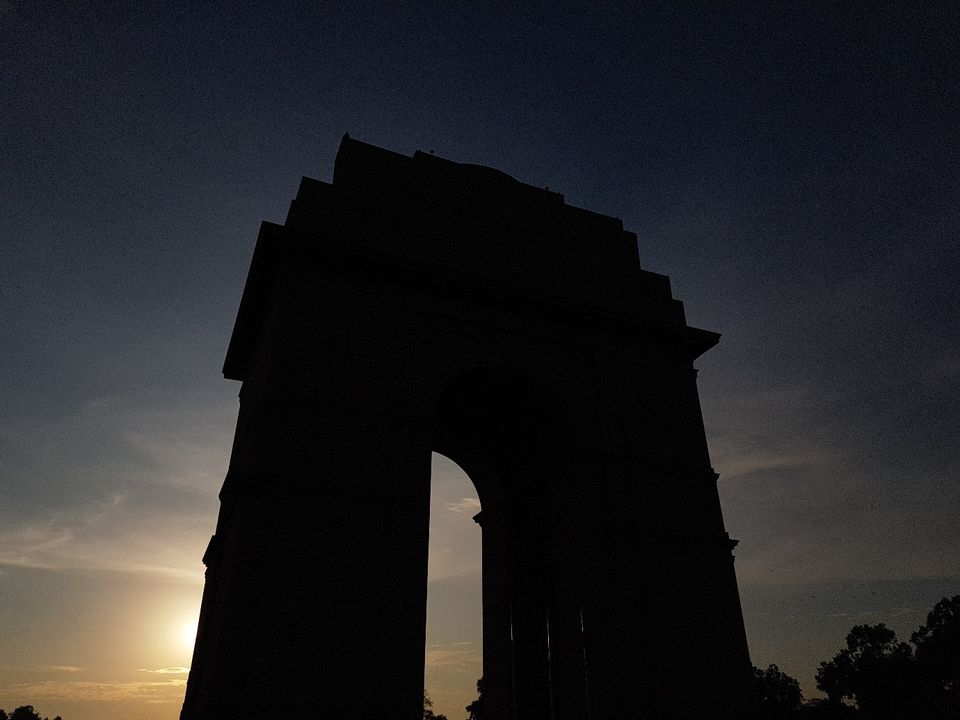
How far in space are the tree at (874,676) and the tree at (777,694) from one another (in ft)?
21.5

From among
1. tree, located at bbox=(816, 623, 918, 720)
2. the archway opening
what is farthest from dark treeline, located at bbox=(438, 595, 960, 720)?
the archway opening

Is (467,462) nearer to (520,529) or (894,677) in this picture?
(520,529)

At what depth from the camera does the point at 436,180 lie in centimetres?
1744

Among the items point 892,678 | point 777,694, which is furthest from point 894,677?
A: point 777,694

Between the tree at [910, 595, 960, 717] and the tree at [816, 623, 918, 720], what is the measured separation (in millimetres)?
1571

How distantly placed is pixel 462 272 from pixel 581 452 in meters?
4.89

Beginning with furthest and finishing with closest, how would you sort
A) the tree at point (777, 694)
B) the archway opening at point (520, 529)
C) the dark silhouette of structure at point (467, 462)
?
the tree at point (777, 694), the archway opening at point (520, 529), the dark silhouette of structure at point (467, 462)

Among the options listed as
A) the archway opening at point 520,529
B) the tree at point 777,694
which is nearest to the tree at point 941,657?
the tree at point 777,694

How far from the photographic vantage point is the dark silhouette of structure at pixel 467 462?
11.2 m

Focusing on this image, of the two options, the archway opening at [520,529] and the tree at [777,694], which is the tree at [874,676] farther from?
the archway opening at [520,529]

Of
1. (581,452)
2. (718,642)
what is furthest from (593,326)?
(718,642)

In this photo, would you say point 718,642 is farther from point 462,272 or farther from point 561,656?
point 462,272

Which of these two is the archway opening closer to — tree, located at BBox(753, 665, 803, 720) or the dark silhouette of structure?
the dark silhouette of structure

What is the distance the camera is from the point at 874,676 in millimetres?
62656
